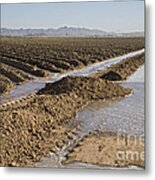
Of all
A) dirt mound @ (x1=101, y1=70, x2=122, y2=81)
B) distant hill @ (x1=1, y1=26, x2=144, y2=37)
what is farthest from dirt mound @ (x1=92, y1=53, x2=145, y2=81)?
distant hill @ (x1=1, y1=26, x2=144, y2=37)

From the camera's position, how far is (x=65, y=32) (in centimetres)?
276

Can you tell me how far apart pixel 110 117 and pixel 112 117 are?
0.01m

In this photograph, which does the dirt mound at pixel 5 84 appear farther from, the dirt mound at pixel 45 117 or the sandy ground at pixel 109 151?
the sandy ground at pixel 109 151

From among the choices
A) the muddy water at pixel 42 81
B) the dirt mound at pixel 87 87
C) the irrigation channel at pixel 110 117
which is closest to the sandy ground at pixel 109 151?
the irrigation channel at pixel 110 117

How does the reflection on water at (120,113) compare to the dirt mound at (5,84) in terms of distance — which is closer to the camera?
the reflection on water at (120,113)

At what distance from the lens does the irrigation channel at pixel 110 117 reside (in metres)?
2.68

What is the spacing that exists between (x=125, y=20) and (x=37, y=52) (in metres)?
0.46

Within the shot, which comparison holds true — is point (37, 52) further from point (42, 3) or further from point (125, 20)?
point (125, 20)

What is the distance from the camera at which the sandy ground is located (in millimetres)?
2678

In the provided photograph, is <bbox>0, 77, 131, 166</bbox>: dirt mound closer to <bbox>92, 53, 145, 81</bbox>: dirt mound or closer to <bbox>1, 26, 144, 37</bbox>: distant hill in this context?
<bbox>92, 53, 145, 81</bbox>: dirt mound

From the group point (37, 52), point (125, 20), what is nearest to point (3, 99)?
point (37, 52)

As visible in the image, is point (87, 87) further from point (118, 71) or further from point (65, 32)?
point (65, 32)

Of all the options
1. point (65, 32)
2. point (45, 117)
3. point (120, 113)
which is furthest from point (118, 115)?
point (65, 32)

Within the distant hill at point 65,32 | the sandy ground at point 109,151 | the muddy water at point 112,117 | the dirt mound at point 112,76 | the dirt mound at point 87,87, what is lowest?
the sandy ground at point 109,151
